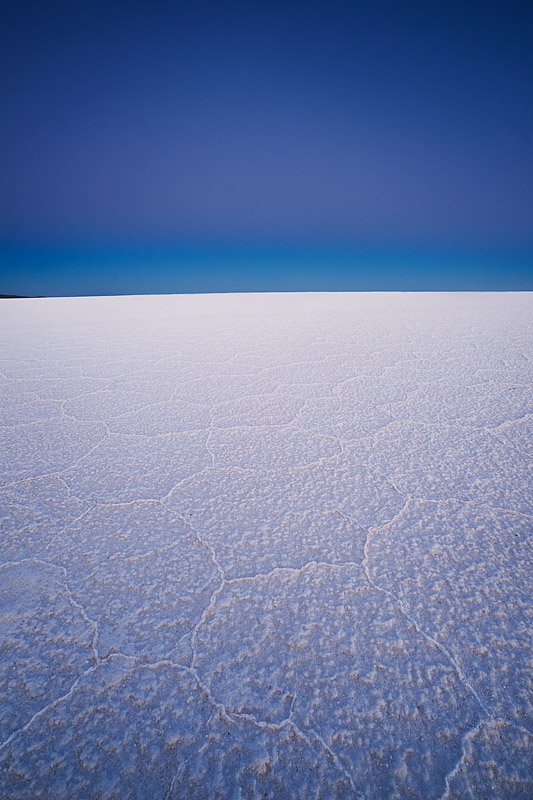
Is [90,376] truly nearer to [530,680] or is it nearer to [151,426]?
[151,426]

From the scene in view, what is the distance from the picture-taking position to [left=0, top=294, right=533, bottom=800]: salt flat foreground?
41 centimetres

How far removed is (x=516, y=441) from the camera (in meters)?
1.10

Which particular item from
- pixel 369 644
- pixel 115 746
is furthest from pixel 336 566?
pixel 115 746

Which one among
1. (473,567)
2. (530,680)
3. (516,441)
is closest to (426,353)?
(516,441)

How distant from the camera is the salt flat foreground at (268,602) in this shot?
412mm

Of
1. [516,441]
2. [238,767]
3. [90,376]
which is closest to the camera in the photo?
[238,767]

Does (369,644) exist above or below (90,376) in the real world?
below

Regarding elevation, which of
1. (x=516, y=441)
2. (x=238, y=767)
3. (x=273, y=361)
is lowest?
(x=238, y=767)

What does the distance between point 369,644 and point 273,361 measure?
179 centimetres

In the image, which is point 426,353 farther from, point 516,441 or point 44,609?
point 44,609

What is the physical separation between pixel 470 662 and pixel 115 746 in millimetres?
522

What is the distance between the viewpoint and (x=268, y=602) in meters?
0.60

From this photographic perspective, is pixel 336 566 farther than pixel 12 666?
Yes

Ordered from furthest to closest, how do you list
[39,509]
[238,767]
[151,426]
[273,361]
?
[273,361]
[151,426]
[39,509]
[238,767]
